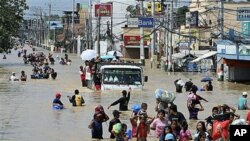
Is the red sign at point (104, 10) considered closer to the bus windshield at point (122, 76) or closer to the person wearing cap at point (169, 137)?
the bus windshield at point (122, 76)

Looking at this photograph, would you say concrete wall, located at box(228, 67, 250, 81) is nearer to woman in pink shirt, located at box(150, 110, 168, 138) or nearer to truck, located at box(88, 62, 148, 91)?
truck, located at box(88, 62, 148, 91)

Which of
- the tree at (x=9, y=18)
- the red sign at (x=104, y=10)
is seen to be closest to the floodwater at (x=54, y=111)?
the tree at (x=9, y=18)

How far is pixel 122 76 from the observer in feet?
120

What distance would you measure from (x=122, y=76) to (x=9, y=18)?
4203 cm

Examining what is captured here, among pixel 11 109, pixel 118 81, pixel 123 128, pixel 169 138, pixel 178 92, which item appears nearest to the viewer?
pixel 169 138

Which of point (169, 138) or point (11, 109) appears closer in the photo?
point (169, 138)

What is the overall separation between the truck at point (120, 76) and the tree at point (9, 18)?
126 ft

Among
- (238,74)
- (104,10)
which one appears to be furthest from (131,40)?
(238,74)

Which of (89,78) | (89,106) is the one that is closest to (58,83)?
(89,78)

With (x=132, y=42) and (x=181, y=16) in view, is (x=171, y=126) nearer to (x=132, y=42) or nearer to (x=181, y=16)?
(x=132, y=42)

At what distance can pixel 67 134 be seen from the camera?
766 inches

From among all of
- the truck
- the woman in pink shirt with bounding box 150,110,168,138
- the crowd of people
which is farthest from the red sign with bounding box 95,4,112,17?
the woman in pink shirt with bounding box 150,110,168,138

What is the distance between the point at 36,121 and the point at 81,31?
142120 mm

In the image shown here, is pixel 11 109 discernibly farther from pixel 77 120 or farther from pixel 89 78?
pixel 89 78
